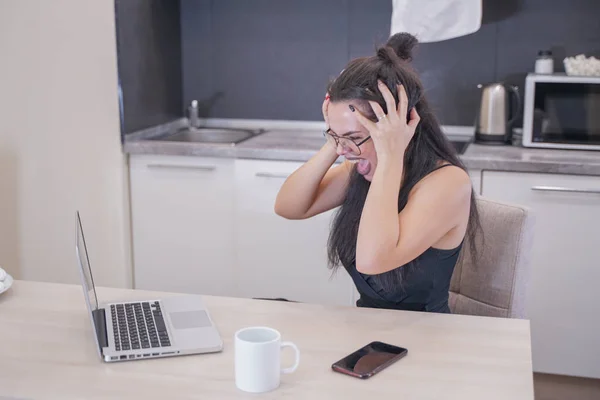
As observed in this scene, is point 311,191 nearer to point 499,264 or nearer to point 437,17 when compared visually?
point 499,264

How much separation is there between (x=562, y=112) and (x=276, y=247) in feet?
3.92

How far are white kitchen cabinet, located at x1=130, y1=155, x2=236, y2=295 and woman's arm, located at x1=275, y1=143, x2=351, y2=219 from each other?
3.25ft

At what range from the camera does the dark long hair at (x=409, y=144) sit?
1735 millimetres

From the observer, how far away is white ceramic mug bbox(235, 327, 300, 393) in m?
1.34

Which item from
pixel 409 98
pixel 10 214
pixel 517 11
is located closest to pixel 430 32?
pixel 517 11

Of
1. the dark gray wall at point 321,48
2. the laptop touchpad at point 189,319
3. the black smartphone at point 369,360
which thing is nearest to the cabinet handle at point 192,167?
the dark gray wall at point 321,48

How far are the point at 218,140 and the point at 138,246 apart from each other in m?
0.63

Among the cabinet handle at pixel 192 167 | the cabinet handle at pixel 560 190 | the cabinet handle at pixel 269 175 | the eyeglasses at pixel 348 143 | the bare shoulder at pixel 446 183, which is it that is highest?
the eyeglasses at pixel 348 143

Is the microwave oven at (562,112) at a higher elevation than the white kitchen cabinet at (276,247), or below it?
higher

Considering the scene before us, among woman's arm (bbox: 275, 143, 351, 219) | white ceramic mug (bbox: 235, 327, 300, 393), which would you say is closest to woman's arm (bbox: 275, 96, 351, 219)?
woman's arm (bbox: 275, 143, 351, 219)

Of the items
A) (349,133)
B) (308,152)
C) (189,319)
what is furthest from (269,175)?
(189,319)

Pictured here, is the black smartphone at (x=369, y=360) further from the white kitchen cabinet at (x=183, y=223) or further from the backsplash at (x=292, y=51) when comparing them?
the backsplash at (x=292, y=51)

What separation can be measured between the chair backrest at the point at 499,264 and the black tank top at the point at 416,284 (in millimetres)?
138

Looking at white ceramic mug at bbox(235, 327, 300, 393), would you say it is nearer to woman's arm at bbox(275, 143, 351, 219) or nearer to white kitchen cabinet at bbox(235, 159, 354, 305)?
woman's arm at bbox(275, 143, 351, 219)
